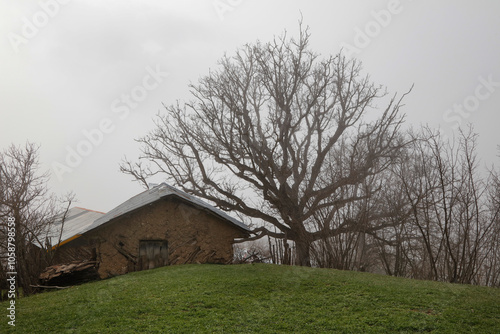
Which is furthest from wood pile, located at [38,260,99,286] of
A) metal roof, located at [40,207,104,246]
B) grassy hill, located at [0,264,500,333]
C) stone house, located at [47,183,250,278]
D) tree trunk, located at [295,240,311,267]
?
tree trunk, located at [295,240,311,267]

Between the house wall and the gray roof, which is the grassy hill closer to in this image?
the house wall

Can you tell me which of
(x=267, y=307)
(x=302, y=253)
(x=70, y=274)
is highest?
(x=302, y=253)

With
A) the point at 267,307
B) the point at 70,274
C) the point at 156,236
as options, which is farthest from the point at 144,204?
the point at 267,307

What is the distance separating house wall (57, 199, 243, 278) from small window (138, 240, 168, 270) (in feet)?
0.65

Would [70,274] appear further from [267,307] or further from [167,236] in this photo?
[267,307]

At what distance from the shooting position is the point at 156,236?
62.4 ft

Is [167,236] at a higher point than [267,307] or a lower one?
higher

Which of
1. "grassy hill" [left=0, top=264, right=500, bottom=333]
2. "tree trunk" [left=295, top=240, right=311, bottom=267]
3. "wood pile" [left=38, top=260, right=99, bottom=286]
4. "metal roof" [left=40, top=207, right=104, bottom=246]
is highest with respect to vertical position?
"metal roof" [left=40, top=207, right=104, bottom=246]

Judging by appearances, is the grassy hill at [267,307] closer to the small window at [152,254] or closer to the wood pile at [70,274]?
the wood pile at [70,274]

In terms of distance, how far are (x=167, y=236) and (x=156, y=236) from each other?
0.54 m

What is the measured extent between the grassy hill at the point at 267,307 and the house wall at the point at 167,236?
389 cm

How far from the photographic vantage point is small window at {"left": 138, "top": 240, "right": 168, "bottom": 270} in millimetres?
18625

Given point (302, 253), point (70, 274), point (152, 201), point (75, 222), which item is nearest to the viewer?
point (70, 274)

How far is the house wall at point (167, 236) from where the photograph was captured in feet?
58.4
